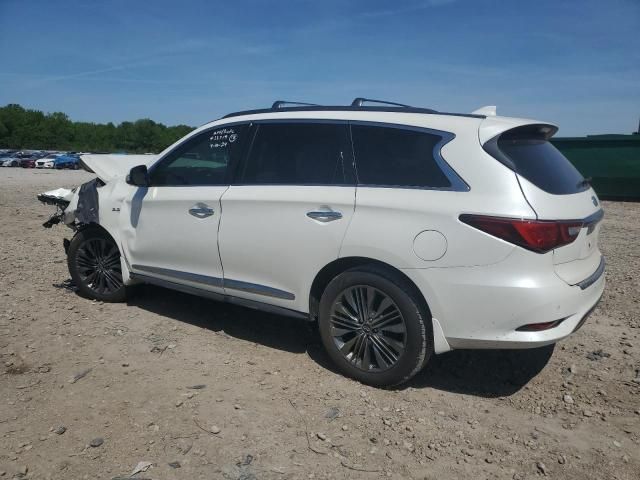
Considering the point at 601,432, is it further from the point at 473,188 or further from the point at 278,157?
the point at 278,157

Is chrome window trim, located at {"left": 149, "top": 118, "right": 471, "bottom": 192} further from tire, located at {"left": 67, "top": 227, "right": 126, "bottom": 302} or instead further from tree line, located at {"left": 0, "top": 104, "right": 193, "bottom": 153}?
tree line, located at {"left": 0, "top": 104, "right": 193, "bottom": 153}

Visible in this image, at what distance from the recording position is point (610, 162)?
14250 mm

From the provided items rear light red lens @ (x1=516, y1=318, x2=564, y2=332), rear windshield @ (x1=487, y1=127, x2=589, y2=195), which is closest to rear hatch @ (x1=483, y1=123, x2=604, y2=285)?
rear windshield @ (x1=487, y1=127, x2=589, y2=195)

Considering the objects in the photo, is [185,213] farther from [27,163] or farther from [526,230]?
[27,163]

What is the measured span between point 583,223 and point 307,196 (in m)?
1.75

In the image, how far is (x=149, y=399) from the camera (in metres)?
3.38

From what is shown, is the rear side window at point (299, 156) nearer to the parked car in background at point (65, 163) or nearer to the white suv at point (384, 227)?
the white suv at point (384, 227)

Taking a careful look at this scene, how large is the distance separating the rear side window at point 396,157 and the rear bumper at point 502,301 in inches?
A: 23.2

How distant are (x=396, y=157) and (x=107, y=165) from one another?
3189 mm

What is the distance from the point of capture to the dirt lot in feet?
9.13

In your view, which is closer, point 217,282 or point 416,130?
point 416,130

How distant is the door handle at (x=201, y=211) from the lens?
420 centimetres

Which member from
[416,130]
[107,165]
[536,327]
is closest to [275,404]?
[536,327]

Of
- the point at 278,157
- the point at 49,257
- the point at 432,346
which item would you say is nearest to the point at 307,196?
the point at 278,157
